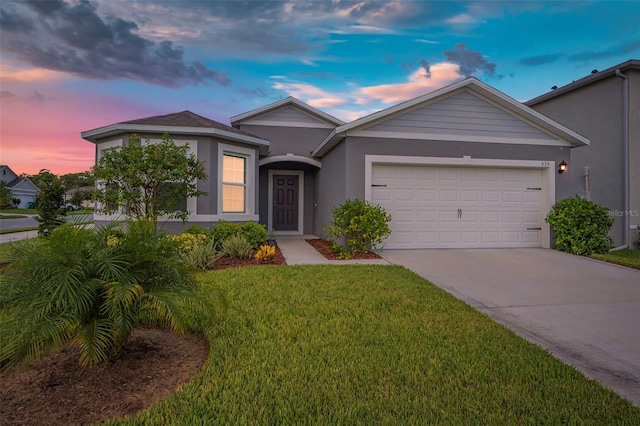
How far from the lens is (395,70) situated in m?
11.5

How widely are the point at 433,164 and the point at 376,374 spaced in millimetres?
7453

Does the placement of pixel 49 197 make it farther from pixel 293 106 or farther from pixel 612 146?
pixel 612 146

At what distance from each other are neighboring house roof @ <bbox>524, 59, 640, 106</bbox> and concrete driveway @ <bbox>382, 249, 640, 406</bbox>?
611 centimetres

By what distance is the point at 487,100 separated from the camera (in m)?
9.29

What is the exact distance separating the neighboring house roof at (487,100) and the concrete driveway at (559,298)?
321 cm

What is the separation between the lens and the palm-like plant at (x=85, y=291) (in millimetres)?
2215

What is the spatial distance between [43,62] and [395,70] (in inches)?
382

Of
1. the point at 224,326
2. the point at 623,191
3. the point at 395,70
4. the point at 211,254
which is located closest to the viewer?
the point at 224,326

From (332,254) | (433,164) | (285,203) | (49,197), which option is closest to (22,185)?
(49,197)

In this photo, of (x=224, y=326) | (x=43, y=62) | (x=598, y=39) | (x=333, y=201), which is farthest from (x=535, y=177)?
(x=43, y=62)

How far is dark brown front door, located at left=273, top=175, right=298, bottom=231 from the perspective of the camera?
42.9 ft

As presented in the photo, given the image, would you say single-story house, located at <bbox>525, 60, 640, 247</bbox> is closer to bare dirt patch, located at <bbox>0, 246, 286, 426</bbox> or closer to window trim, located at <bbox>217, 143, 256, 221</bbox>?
window trim, located at <bbox>217, 143, 256, 221</bbox>

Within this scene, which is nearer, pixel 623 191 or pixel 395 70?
pixel 623 191

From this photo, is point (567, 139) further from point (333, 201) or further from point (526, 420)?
point (526, 420)
